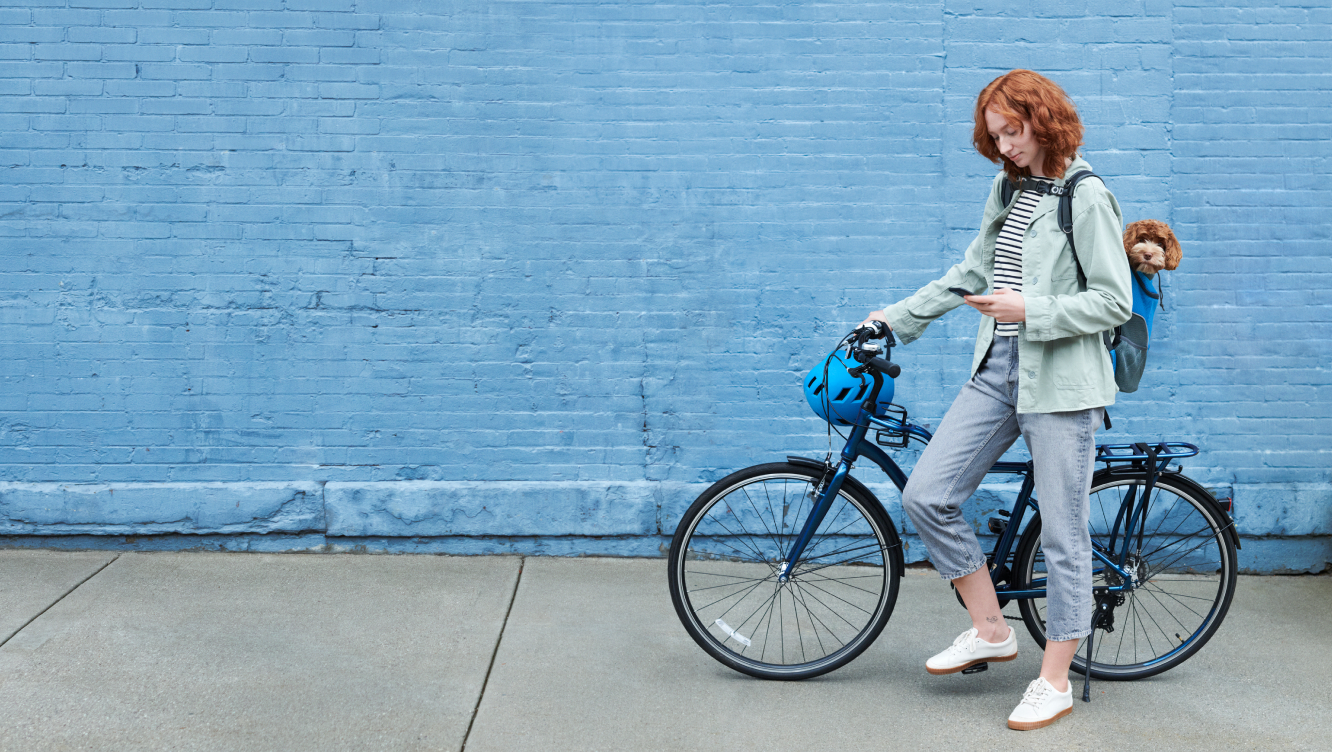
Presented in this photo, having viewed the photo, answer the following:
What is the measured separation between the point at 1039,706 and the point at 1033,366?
1065 mm

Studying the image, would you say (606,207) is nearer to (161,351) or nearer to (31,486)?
(161,351)

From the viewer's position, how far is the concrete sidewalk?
127 inches

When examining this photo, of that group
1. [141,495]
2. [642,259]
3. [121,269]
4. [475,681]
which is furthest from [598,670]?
[121,269]

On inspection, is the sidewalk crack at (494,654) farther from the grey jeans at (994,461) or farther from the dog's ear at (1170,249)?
the dog's ear at (1170,249)

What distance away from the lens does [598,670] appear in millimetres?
3680

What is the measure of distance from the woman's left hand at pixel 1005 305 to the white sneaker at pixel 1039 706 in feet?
3.84

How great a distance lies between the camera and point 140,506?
4719mm

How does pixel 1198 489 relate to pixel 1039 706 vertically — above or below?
above

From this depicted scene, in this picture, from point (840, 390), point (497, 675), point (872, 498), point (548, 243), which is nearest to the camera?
point (840, 390)

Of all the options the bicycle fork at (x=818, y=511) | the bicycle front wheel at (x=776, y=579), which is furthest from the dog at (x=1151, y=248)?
the bicycle front wheel at (x=776, y=579)

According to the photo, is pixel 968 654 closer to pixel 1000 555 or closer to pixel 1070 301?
pixel 1000 555

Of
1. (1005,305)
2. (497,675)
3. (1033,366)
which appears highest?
(1005,305)

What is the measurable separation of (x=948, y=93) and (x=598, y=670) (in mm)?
2866

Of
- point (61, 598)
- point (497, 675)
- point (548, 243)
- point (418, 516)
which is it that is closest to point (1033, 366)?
point (497, 675)
